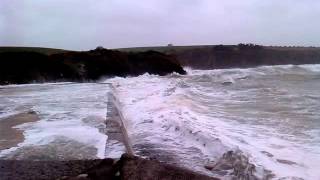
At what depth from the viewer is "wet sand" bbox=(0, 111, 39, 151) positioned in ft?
20.5

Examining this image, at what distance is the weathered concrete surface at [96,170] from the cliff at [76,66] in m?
17.3

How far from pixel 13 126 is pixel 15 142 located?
1.45 metres

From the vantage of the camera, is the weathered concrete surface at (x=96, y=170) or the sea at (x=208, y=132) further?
the sea at (x=208, y=132)

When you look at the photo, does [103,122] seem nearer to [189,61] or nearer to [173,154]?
[173,154]

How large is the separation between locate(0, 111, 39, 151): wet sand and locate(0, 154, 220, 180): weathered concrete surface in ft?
4.01

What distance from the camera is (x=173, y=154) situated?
6352mm

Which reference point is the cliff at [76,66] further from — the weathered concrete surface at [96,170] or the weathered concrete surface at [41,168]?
the weathered concrete surface at [96,170]

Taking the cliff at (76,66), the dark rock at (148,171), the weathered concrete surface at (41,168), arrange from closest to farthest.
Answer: the dark rock at (148,171)
the weathered concrete surface at (41,168)
the cliff at (76,66)

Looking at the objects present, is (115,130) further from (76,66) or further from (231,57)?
(231,57)

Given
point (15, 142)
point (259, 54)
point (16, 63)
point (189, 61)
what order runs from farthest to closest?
1. point (259, 54)
2. point (189, 61)
3. point (16, 63)
4. point (15, 142)

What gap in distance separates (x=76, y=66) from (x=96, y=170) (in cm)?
2161

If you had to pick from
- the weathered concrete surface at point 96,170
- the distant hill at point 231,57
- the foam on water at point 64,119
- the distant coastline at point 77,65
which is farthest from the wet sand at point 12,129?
the distant hill at point 231,57

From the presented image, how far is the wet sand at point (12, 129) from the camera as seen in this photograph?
6.26 metres

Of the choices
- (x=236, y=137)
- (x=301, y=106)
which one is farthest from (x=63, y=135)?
(x=301, y=106)
